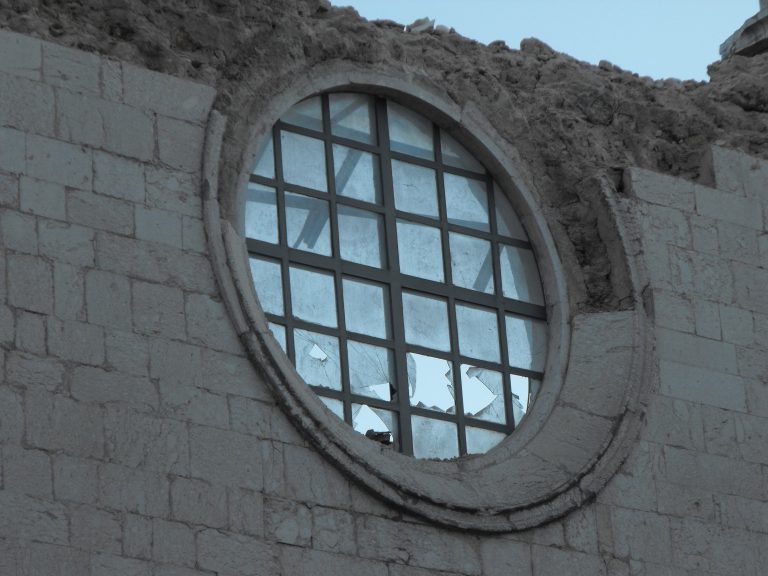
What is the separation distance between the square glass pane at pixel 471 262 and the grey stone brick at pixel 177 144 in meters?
1.84

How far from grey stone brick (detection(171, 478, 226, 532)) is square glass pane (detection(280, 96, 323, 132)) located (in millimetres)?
2548

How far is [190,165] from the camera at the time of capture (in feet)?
37.6

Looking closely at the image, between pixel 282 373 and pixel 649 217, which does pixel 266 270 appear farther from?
pixel 649 217

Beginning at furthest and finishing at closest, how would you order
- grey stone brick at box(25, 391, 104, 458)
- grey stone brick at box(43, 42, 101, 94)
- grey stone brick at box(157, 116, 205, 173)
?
grey stone brick at box(157, 116, 205, 173), grey stone brick at box(43, 42, 101, 94), grey stone brick at box(25, 391, 104, 458)

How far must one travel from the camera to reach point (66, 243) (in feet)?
35.4

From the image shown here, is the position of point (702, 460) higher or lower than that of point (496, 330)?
lower

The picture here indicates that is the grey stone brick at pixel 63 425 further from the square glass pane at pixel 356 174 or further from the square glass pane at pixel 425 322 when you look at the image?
the square glass pane at pixel 356 174

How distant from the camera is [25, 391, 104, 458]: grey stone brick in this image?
1029 cm

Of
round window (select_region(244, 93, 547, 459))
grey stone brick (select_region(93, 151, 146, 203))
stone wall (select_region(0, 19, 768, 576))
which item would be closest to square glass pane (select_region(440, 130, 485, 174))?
round window (select_region(244, 93, 547, 459))

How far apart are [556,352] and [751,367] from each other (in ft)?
4.05

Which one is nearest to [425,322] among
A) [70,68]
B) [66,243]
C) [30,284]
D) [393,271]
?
[393,271]

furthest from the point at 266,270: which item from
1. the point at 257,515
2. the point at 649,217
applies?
the point at 649,217

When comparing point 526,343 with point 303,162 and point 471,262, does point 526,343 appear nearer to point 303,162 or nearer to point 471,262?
point 471,262

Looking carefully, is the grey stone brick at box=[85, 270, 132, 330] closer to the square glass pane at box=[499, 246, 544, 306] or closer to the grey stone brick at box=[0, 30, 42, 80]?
the grey stone brick at box=[0, 30, 42, 80]
